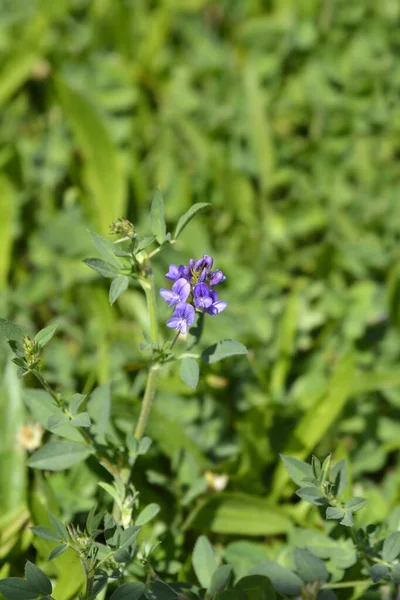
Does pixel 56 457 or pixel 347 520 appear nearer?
pixel 347 520

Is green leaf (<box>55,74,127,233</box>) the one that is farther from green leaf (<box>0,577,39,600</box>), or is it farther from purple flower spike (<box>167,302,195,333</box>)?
green leaf (<box>0,577,39,600</box>)

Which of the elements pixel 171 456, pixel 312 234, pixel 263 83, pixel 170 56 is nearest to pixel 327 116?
pixel 263 83

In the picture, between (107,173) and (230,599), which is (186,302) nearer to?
(230,599)

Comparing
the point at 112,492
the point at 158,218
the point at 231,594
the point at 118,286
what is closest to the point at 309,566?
the point at 231,594

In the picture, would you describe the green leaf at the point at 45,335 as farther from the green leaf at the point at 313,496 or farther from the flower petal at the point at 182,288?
the green leaf at the point at 313,496

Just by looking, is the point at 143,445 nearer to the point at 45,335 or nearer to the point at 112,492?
the point at 112,492

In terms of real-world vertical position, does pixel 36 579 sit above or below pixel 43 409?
below
